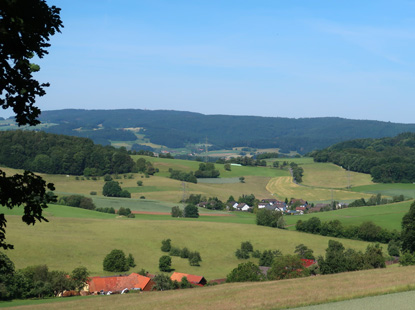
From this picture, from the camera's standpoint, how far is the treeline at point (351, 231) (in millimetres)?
74562

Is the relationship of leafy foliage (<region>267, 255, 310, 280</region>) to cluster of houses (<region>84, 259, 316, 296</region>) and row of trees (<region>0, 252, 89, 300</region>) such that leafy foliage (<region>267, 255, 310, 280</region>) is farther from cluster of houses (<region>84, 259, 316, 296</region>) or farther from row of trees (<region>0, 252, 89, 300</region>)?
row of trees (<region>0, 252, 89, 300</region>)

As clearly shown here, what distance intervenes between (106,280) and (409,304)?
102 feet

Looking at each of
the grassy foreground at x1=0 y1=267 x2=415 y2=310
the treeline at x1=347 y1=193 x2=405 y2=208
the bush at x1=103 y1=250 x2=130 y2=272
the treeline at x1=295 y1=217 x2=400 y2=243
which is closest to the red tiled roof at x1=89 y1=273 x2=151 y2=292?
the bush at x1=103 y1=250 x2=130 y2=272

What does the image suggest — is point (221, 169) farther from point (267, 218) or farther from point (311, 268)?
point (311, 268)

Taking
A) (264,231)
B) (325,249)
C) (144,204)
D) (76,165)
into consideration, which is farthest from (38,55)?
(76,165)

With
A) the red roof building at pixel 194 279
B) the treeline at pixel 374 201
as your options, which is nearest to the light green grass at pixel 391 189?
the treeline at pixel 374 201

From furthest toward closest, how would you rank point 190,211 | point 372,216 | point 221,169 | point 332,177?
1. point 221,169
2. point 332,177
3. point 190,211
4. point 372,216

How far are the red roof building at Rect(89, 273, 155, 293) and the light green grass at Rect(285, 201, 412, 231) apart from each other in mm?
41905

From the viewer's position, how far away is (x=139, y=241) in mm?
68625

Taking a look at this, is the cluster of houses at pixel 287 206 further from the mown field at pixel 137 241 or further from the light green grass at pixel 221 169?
the light green grass at pixel 221 169

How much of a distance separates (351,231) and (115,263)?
36.1 meters

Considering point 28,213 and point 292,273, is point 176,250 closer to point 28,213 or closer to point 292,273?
point 292,273

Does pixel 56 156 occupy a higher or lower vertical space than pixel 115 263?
higher

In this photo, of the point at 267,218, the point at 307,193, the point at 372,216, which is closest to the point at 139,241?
the point at 267,218
